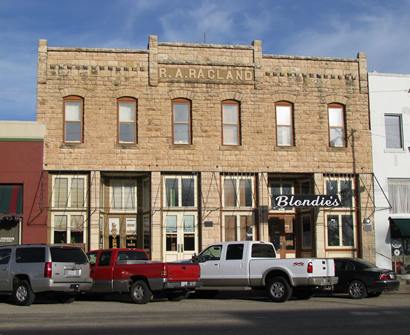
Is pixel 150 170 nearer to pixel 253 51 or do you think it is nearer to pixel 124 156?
pixel 124 156

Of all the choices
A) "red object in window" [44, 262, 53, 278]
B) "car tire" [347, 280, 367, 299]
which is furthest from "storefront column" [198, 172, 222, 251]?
"red object in window" [44, 262, 53, 278]

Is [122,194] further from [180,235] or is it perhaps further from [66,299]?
[66,299]

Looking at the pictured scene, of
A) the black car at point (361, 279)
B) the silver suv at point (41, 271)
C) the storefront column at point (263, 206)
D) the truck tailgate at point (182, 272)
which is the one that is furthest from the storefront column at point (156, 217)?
the black car at point (361, 279)

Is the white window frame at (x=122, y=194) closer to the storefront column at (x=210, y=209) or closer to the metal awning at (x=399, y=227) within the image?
the storefront column at (x=210, y=209)

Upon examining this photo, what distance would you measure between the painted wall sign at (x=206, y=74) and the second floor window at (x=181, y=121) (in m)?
1.04

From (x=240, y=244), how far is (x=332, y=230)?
361 inches

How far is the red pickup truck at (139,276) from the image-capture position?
17422mm

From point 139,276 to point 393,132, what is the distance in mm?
15340

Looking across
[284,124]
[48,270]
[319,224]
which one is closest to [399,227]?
[319,224]

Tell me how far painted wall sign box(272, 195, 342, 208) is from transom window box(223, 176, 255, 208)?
133cm

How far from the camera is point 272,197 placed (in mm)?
25781

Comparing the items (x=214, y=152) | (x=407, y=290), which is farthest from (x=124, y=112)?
(x=407, y=290)

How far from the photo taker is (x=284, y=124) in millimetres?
27203

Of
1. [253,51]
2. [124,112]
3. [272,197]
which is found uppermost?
[253,51]
